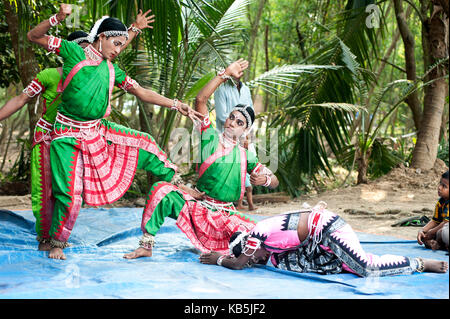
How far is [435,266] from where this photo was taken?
294cm

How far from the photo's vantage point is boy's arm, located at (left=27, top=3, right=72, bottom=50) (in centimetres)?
324

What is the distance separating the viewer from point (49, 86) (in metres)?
3.54

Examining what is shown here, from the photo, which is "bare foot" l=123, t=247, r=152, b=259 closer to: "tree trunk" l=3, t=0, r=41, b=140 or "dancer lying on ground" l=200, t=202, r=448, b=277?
"dancer lying on ground" l=200, t=202, r=448, b=277

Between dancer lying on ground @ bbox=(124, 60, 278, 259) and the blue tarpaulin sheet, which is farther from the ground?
dancer lying on ground @ bbox=(124, 60, 278, 259)

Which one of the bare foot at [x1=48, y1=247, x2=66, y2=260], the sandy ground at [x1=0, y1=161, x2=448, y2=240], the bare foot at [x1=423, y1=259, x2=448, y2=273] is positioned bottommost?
the sandy ground at [x1=0, y1=161, x2=448, y2=240]

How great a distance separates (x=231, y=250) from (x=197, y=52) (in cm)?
345

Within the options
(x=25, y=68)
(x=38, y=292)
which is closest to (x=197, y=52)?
(x=25, y=68)

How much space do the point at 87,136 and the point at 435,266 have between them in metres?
2.32

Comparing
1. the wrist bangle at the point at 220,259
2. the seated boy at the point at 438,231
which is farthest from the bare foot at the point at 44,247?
the seated boy at the point at 438,231

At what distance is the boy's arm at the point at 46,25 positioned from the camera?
3.24m

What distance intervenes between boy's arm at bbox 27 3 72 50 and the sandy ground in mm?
2883

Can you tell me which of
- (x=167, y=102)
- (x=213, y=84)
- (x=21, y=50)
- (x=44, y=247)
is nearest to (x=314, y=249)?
(x=213, y=84)

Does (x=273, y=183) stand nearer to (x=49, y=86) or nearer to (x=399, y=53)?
(x=49, y=86)

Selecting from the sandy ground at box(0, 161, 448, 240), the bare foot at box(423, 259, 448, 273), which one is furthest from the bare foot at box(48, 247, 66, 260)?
the sandy ground at box(0, 161, 448, 240)
